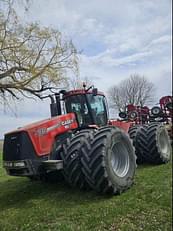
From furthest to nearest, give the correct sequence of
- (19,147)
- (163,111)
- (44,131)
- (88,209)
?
1. (163,111)
2. (44,131)
3. (19,147)
4. (88,209)

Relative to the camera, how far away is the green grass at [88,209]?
12.4 feet

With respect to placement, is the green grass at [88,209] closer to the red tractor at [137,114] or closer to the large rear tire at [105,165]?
the large rear tire at [105,165]

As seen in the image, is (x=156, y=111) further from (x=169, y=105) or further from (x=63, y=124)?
(x=63, y=124)

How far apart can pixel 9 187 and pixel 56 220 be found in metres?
Result: 2.96

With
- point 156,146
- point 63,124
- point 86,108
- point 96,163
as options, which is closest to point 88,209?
point 96,163

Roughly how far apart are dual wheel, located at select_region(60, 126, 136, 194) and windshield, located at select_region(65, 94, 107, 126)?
0.95 m

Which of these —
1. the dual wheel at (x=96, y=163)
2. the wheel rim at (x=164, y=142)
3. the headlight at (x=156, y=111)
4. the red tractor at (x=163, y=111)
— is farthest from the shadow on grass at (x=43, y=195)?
the headlight at (x=156, y=111)

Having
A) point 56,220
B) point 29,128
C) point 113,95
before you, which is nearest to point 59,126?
point 29,128

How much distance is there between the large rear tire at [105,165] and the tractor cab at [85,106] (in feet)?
3.15

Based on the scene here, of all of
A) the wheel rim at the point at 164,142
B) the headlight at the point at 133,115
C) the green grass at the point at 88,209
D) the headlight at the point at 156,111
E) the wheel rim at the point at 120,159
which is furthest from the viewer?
the headlight at the point at 156,111

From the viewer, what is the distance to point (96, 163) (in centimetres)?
478

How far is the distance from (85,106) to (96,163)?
1.76m

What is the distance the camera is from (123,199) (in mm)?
4691

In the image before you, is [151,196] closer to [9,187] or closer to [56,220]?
[56,220]
